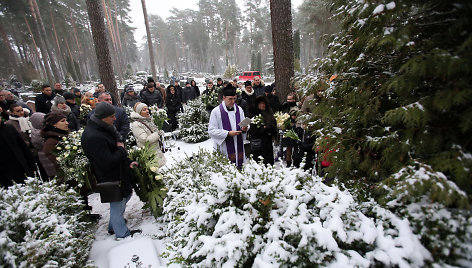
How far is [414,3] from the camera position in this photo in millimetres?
1514

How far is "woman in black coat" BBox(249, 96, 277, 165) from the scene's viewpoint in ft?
15.1

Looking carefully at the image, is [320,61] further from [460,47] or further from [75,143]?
[75,143]

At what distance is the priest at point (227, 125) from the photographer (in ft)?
12.8

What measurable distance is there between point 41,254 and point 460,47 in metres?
3.50

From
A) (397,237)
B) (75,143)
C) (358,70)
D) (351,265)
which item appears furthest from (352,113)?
(75,143)

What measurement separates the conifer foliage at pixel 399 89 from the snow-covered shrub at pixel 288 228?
0.35m

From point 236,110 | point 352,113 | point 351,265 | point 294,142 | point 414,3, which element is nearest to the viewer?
point 351,265

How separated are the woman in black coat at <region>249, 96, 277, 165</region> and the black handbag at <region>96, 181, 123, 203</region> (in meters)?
2.63

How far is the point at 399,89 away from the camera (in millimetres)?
1493

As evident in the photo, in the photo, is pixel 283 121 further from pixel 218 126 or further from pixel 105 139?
pixel 105 139

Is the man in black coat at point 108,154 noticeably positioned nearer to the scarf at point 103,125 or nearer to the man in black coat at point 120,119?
the scarf at point 103,125

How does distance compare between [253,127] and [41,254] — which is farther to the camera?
[253,127]

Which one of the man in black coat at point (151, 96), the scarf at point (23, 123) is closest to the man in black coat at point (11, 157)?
the scarf at point (23, 123)

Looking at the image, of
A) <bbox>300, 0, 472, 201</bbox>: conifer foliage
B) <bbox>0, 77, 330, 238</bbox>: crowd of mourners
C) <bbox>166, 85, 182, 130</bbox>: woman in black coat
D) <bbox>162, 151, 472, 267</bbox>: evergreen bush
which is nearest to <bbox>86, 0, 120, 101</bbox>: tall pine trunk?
<bbox>0, 77, 330, 238</bbox>: crowd of mourners
